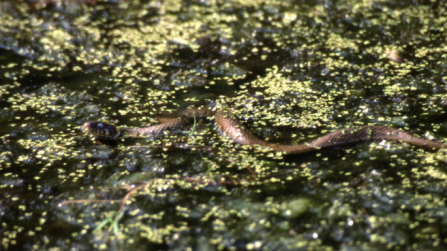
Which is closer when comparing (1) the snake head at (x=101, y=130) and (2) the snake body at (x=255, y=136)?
(2) the snake body at (x=255, y=136)

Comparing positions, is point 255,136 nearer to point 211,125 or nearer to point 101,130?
point 211,125

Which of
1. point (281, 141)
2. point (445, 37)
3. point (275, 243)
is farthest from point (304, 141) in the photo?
point (445, 37)

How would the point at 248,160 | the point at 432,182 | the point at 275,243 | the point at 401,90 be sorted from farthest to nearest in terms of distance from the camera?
the point at 401,90, the point at 248,160, the point at 432,182, the point at 275,243

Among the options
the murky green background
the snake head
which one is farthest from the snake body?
the murky green background

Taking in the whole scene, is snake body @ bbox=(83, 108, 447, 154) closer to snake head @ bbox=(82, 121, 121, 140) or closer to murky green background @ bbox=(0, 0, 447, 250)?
snake head @ bbox=(82, 121, 121, 140)

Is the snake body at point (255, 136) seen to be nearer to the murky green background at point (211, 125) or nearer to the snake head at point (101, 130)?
the snake head at point (101, 130)

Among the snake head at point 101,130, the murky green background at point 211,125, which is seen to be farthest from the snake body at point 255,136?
the murky green background at point 211,125

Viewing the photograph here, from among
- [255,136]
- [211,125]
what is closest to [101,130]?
[211,125]

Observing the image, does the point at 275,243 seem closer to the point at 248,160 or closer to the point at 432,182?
the point at 248,160
